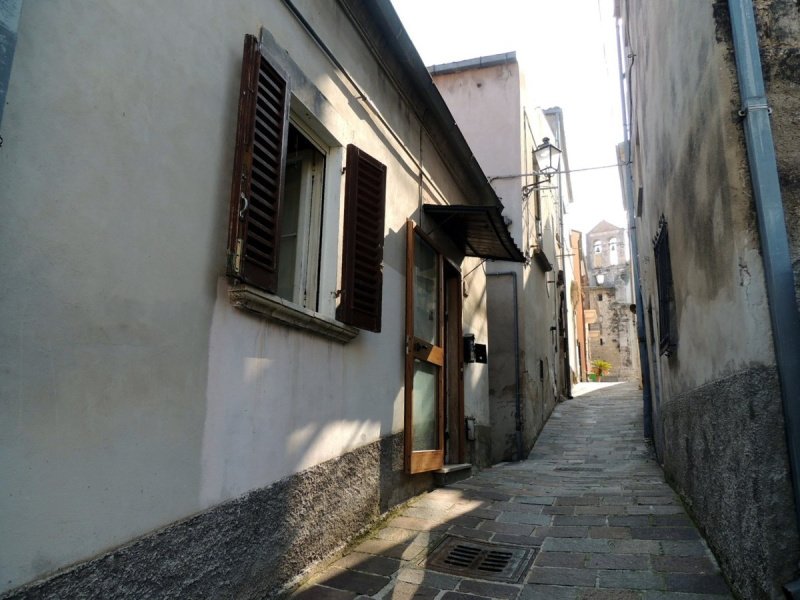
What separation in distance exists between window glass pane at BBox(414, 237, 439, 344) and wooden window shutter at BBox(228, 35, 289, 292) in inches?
109

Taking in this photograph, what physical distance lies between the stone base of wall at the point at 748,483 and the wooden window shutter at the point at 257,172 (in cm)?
248

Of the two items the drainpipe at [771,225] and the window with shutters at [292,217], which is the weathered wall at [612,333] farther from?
the drainpipe at [771,225]

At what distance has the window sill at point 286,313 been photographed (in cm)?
306

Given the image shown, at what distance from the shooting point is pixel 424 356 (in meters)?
5.86

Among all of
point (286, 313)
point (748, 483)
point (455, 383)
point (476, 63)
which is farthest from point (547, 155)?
point (748, 483)

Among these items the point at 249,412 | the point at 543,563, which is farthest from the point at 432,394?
the point at 249,412

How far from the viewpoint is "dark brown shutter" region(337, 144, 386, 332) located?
433cm

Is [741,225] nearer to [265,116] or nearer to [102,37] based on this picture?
[265,116]

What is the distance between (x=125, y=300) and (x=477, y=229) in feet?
16.9

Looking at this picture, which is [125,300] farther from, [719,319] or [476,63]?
[476,63]

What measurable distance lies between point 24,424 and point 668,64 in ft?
15.3

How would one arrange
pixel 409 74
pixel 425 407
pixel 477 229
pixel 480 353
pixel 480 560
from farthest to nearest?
pixel 480 353 → pixel 477 229 → pixel 425 407 → pixel 409 74 → pixel 480 560

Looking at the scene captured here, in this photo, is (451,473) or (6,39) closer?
(6,39)

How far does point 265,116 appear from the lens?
3.38m
